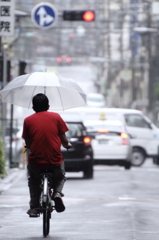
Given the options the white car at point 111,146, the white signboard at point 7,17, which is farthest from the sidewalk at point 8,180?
the white signboard at point 7,17

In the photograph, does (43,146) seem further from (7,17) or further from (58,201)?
(7,17)

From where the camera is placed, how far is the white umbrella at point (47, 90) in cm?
1051

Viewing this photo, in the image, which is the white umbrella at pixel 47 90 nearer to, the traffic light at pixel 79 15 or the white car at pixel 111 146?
the white car at pixel 111 146

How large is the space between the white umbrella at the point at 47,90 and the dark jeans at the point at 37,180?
1282 millimetres

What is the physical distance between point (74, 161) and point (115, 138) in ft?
15.2

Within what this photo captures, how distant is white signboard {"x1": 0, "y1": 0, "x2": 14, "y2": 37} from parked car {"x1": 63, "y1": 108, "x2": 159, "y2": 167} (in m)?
8.83

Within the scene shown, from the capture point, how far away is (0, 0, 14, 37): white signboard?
20109mm

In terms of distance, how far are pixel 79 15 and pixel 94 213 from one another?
14.6m

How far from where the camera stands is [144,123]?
95.8 ft

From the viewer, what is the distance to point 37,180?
384 inches

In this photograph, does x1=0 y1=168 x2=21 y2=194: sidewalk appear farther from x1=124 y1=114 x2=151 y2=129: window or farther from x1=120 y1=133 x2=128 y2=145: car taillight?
x1=124 y1=114 x2=151 y2=129: window

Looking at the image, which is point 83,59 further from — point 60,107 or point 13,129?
point 60,107

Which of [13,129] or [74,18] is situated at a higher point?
[74,18]

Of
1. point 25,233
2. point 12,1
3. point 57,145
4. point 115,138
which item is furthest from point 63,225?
point 115,138
